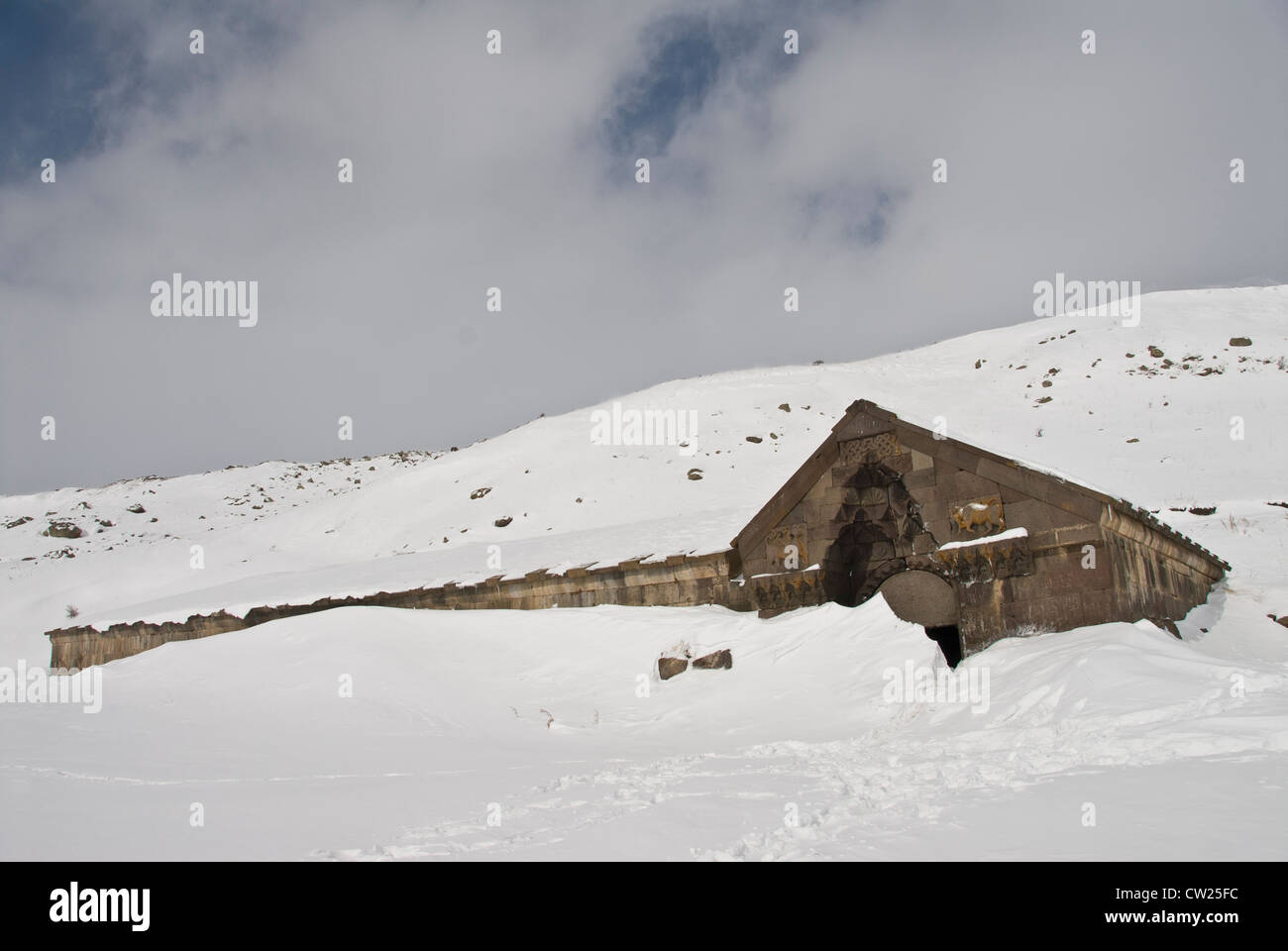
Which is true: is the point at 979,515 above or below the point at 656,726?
above

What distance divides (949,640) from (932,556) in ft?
4.90

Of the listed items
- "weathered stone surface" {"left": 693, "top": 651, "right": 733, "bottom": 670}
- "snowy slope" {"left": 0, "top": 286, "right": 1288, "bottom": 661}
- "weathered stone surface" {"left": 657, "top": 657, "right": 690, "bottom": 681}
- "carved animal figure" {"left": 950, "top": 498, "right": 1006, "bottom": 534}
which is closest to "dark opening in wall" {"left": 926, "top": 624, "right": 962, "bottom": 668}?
"carved animal figure" {"left": 950, "top": 498, "right": 1006, "bottom": 534}

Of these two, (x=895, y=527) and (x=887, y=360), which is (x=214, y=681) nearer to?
(x=895, y=527)

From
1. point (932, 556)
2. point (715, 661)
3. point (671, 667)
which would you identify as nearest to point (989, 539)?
point (932, 556)

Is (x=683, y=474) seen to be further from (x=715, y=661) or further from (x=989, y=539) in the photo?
(x=989, y=539)

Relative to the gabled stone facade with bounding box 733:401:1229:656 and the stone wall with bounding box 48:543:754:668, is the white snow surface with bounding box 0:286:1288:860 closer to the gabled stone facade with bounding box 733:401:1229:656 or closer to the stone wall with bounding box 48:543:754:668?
the stone wall with bounding box 48:543:754:668

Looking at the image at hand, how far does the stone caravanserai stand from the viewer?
408 inches

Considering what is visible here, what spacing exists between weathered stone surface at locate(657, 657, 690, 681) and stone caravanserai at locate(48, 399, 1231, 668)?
168cm

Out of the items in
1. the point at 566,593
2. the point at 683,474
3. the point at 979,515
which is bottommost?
the point at 566,593

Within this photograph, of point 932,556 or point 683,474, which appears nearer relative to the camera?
point 932,556

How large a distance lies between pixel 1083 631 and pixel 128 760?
31.5 feet

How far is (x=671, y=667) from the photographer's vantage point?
11.8 metres

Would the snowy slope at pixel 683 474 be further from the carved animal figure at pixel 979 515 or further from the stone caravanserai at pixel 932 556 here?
the carved animal figure at pixel 979 515
